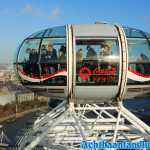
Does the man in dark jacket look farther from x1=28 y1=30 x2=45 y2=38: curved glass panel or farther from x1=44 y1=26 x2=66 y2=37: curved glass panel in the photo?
x1=28 y1=30 x2=45 y2=38: curved glass panel

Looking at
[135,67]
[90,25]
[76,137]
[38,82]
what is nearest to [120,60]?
[135,67]

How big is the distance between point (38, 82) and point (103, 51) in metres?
3.45

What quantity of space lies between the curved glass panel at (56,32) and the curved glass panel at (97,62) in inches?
38.5

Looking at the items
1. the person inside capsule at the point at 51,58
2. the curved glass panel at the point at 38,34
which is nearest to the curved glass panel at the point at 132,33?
the person inside capsule at the point at 51,58

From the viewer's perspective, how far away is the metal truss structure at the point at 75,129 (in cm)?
2356

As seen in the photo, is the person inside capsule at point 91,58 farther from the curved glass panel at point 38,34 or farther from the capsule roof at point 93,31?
the curved glass panel at point 38,34

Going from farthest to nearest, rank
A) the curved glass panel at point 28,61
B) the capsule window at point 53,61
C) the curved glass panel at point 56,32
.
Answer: the curved glass panel at point 28,61 < the curved glass panel at point 56,32 < the capsule window at point 53,61

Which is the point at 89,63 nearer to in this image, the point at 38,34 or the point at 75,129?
the point at 38,34

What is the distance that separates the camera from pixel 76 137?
2952 cm

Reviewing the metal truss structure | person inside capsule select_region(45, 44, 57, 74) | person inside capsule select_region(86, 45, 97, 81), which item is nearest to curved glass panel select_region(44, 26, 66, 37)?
person inside capsule select_region(45, 44, 57, 74)

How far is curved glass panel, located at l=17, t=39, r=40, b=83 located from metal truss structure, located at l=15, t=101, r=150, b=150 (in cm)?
249

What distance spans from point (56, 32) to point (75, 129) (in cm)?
940

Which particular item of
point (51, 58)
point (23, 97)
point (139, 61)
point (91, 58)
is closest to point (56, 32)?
point (51, 58)

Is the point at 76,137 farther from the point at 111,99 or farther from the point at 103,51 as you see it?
the point at 103,51
